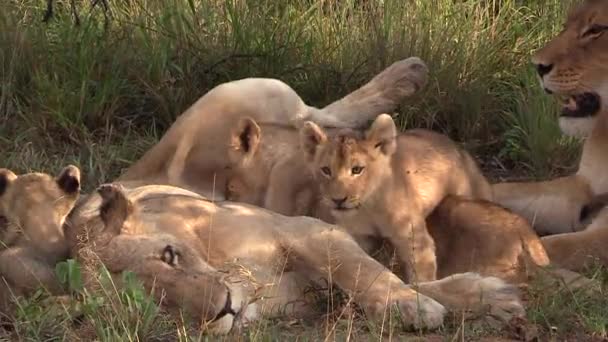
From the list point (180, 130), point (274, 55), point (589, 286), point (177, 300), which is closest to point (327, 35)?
point (274, 55)

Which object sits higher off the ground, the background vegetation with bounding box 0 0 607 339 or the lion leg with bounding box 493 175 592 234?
the background vegetation with bounding box 0 0 607 339

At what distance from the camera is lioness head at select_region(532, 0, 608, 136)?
17.6 feet

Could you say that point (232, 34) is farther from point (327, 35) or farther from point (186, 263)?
point (186, 263)

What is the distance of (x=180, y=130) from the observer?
548 centimetres

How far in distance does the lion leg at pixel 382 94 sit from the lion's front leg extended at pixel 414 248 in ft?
3.69

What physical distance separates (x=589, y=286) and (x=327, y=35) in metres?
2.67

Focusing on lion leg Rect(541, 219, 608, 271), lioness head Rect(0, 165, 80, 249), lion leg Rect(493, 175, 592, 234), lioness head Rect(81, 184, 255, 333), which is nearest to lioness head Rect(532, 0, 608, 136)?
lion leg Rect(493, 175, 592, 234)

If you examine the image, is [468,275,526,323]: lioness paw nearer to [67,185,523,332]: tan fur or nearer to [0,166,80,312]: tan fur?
[67,185,523,332]: tan fur

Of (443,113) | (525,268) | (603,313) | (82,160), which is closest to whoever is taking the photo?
(603,313)

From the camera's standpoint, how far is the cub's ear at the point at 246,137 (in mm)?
5285

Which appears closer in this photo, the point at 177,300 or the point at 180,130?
the point at 177,300

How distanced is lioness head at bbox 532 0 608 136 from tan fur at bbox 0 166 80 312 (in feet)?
6.56

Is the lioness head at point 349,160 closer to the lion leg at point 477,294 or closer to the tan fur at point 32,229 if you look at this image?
the lion leg at point 477,294

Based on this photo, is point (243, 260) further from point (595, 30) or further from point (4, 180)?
point (595, 30)
